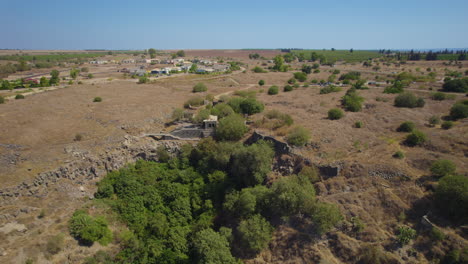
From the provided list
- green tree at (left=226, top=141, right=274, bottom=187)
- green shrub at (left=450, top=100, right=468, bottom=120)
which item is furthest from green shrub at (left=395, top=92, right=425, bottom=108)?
green tree at (left=226, top=141, right=274, bottom=187)

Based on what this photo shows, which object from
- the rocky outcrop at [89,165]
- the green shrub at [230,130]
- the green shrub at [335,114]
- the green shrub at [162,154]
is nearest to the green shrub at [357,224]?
the green shrub at [230,130]

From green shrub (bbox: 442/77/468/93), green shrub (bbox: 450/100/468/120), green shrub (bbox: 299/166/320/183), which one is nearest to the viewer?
green shrub (bbox: 299/166/320/183)

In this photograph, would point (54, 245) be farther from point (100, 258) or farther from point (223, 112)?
point (223, 112)

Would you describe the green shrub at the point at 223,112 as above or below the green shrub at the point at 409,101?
below

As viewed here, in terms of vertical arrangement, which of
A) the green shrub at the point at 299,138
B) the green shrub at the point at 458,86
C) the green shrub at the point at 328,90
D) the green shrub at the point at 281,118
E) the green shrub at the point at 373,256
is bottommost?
the green shrub at the point at 373,256

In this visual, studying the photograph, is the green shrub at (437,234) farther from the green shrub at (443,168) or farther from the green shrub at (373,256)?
the green shrub at (443,168)

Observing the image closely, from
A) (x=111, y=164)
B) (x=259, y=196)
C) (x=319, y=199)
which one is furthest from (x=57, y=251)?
(x=319, y=199)

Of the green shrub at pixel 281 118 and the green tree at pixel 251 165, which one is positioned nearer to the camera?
the green tree at pixel 251 165

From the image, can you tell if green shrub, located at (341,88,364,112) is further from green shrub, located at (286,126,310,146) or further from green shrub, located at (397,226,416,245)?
green shrub, located at (397,226,416,245)
